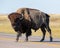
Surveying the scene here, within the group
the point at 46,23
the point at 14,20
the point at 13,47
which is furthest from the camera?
the point at 46,23

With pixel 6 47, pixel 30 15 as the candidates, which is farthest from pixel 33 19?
pixel 6 47

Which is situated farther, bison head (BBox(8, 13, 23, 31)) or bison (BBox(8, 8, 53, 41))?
bison (BBox(8, 8, 53, 41))

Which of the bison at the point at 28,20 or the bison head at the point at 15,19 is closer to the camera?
the bison head at the point at 15,19

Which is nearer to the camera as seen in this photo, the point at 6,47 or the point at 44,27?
the point at 6,47

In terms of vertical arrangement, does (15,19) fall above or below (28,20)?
above

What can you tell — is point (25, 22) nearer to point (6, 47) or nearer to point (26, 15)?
point (26, 15)

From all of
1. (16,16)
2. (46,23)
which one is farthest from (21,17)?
(46,23)

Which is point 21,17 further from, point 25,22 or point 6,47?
point 6,47

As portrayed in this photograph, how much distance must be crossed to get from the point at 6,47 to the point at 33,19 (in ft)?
16.2

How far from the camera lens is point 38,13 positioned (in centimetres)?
2427

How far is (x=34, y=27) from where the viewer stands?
79.9ft

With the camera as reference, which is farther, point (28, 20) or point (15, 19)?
point (28, 20)

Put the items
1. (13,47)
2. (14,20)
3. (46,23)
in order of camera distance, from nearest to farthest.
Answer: (13,47) → (14,20) → (46,23)

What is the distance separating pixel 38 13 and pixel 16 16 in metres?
1.79
